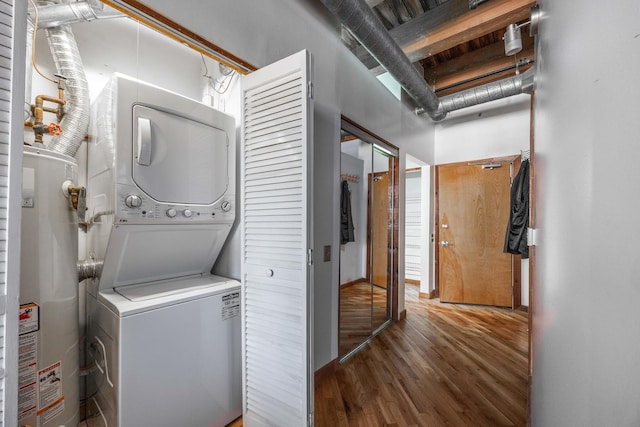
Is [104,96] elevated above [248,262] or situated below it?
above

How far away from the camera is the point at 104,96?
53.6 inches

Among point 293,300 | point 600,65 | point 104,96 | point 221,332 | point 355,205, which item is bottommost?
point 221,332

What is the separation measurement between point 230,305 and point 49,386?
2.80 feet

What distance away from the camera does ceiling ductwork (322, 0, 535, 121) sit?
1650mm

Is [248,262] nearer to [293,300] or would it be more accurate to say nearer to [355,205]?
[293,300]

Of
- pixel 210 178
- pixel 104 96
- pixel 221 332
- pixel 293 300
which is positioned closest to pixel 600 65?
pixel 293 300

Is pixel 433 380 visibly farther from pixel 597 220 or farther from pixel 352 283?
pixel 597 220

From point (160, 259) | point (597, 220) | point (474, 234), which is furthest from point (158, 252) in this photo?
point (474, 234)

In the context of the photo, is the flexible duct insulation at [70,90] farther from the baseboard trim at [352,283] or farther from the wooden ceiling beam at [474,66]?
the wooden ceiling beam at [474,66]

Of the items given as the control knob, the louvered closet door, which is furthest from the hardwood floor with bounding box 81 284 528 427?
the control knob

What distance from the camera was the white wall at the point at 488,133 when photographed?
11.5 ft

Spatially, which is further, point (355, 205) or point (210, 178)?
point (355, 205)

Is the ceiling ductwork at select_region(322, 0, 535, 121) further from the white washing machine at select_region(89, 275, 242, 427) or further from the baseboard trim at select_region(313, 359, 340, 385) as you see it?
the baseboard trim at select_region(313, 359, 340, 385)

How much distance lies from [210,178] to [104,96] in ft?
2.15
